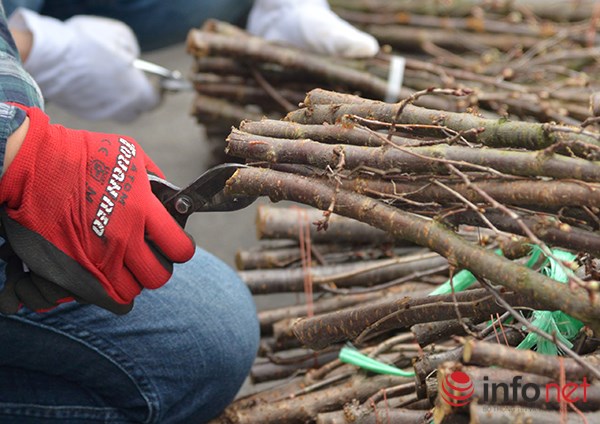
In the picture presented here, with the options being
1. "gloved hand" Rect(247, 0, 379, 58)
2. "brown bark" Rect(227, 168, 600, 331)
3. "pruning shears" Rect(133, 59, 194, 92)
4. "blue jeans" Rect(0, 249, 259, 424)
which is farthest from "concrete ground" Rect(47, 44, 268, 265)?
"brown bark" Rect(227, 168, 600, 331)

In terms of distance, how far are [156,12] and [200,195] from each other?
7.20ft

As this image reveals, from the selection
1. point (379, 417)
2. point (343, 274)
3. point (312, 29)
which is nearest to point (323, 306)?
point (343, 274)

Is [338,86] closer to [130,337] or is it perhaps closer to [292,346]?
[292,346]

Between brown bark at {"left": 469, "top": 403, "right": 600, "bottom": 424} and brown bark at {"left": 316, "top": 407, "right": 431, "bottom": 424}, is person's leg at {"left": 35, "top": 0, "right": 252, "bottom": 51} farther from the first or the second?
brown bark at {"left": 469, "top": 403, "right": 600, "bottom": 424}

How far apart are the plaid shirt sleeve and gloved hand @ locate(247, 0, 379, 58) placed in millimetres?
1493

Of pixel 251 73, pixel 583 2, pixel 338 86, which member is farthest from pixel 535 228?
pixel 583 2

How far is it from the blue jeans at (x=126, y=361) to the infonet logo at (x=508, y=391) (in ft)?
2.45

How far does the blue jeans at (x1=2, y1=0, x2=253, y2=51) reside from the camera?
339 centimetres

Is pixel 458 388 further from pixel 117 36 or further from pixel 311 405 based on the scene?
pixel 117 36

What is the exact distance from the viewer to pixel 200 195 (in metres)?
1.46

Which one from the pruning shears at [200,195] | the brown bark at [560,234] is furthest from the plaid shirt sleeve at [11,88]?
the brown bark at [560,234]

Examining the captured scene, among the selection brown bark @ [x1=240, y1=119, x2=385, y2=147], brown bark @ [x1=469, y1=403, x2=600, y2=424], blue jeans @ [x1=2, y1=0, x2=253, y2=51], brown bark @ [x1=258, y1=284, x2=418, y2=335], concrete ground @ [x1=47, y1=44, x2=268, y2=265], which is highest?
brown bark @ [x1=240, y1=119, x2=385, y2=147]

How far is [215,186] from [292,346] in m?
0.86

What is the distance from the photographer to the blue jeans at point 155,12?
3.39m
